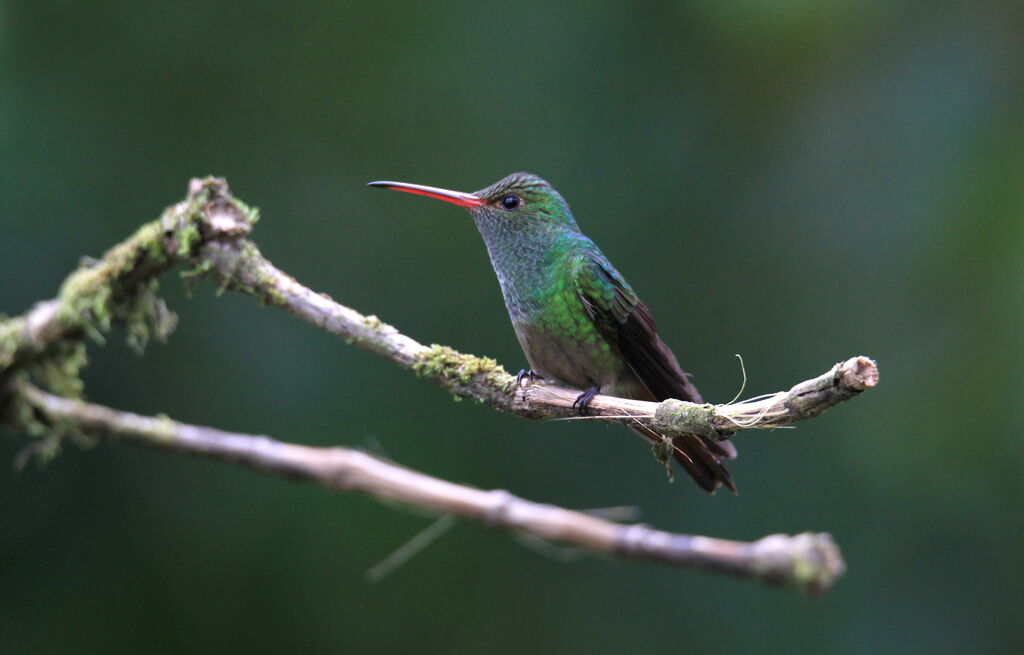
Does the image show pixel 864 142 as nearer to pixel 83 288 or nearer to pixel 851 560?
pixel 851 560

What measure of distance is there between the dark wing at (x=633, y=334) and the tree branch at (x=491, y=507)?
4.68 feet

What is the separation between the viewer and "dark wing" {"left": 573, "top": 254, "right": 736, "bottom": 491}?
3.30 m

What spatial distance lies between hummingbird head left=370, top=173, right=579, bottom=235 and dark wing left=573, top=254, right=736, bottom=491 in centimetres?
31

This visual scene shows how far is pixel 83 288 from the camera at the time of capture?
2.71m

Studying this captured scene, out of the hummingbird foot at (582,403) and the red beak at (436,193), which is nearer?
the hummingbird foot at (582,403)

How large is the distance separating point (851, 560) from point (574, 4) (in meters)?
3.36

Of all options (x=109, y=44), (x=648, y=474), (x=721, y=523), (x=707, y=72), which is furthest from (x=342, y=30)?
(x=721, y=523)

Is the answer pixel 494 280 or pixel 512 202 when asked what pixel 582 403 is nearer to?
pixel 512 202

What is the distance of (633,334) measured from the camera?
3.40m

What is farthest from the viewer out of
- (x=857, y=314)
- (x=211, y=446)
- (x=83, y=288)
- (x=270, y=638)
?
(x=857, y=314)

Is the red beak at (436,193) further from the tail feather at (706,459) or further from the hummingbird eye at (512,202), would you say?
the tail feather at (706,459)

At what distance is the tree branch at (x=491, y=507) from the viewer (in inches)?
55.5

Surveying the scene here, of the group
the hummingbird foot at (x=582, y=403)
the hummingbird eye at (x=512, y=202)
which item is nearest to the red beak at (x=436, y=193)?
the hummingbird eye at (x=512, y=202)

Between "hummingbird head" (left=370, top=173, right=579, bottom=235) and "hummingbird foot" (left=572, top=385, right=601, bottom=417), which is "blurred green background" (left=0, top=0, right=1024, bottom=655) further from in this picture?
"hummingbird foot" (left=572, top=385, right=601, bottom=417)
